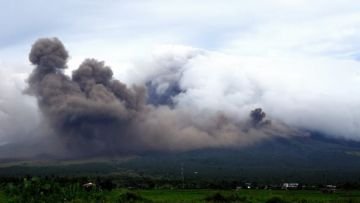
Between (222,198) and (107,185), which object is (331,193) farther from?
(107,185)

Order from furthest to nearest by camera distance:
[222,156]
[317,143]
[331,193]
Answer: [317,143] → [222,156] → [331,193]

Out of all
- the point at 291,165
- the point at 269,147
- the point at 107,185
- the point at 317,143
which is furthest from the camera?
the point at 317,143

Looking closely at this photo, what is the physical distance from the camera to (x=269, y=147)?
18162cm

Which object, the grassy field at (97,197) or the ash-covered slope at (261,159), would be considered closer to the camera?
the grassy field at (97,197)

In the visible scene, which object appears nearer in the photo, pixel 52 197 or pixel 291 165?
pixel 52 197

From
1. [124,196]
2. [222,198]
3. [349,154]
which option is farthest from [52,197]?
[349,154]

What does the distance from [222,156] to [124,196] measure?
4527 inches

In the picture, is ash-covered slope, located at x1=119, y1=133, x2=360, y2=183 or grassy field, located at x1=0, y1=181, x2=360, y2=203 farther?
ash-covered slope, located at x1=119, y1=133, x2=360, y2=183

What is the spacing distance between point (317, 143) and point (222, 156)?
5292 cm

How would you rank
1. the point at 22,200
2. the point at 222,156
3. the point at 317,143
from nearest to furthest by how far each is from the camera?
the point at 22,200
the point at 222,156
the point at 317,143

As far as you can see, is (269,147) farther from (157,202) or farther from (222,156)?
(157,202)

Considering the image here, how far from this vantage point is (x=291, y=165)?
131 metres

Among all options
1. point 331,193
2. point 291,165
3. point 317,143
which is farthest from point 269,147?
point 331,193

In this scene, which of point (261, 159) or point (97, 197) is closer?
point (97, 197)
